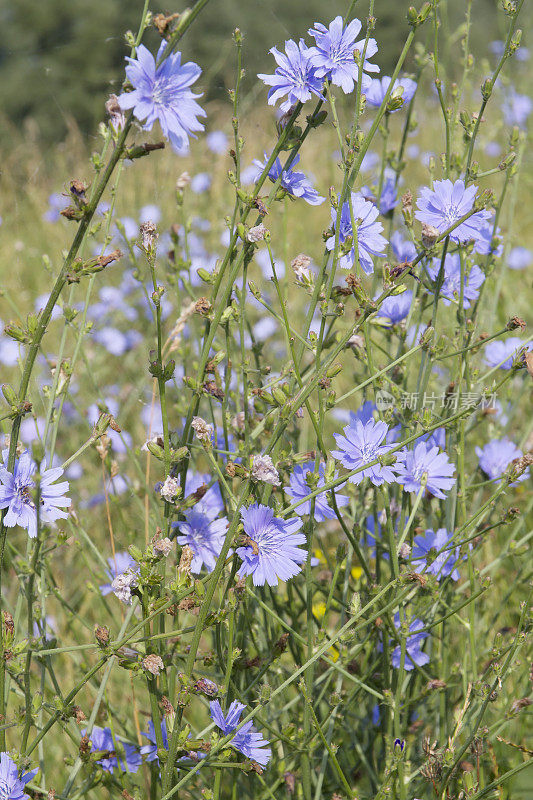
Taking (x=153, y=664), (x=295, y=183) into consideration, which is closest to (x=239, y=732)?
(x=153, y=664)

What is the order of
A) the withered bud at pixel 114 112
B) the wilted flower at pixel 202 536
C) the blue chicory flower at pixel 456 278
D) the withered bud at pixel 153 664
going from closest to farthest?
1. the withered bud at pixel 153 664
2. the withered bud at pixel 114 112
3. the wilted flower at pixel 202 536
4. the blue chicory flower at pixel 456 278

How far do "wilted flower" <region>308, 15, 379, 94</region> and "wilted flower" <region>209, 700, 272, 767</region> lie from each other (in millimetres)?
994

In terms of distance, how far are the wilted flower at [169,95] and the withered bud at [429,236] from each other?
43cm

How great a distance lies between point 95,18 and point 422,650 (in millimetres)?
10074

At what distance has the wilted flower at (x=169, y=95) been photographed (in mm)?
986

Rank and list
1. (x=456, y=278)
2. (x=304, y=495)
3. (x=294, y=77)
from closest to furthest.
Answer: (x=294, y=77) < (x=304, y=495) < (x=456, y=278)

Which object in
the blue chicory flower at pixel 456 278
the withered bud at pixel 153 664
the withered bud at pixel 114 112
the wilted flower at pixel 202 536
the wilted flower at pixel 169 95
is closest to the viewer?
the wilted flower at pixel 169 95

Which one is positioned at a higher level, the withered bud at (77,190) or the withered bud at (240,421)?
the withered bud at (77,190)

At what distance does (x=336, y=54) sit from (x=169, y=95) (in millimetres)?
337

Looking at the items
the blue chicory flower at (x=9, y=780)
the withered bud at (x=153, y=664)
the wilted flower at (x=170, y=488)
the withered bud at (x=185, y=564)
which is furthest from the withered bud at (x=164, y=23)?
the blue chicory flower at (x=9, y=780)

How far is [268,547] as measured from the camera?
1161mm

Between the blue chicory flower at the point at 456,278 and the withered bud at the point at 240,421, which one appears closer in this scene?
the withered bud at the point at 240,421

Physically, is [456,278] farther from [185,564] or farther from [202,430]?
[185,564]

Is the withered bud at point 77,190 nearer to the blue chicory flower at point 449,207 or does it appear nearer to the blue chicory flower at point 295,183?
the blue chicory flower at point 295,183
